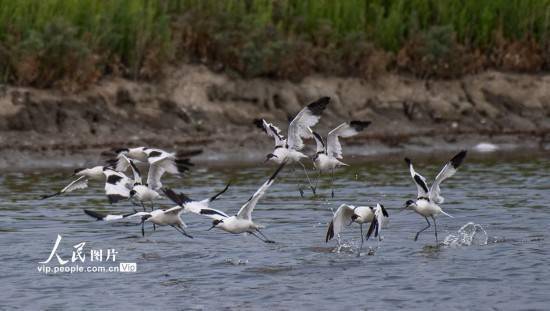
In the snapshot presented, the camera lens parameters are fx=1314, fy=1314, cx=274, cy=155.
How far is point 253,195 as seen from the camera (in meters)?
11.6

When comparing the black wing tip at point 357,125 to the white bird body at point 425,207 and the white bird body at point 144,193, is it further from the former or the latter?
the white bird body at point 144,193

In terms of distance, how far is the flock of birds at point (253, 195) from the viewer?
12.1 m

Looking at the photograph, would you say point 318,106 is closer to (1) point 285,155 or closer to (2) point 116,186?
(1) point 285,155

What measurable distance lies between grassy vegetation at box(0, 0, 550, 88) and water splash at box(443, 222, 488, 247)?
23.3ft

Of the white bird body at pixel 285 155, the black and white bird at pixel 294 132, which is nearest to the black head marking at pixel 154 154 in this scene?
the black and white bird at pixel 294 132

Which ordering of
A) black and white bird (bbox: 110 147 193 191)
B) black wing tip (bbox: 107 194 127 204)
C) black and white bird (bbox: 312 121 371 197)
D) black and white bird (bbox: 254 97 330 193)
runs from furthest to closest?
black and white bird (bbox: 312 121 371 197), black and white bird (bbox: 254 97 330 193), black and white bird (bbox: 110 147 193 191), black wing tip (bbox: 107 194 127 204)

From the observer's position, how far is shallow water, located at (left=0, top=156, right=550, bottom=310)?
10648 mm

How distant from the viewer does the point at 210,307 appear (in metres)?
10.3

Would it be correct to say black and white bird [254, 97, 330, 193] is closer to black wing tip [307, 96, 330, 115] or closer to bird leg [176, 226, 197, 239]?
black wing tip [307, 96, 330, 115]

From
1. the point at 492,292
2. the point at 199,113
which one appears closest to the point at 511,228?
the point at 492,292

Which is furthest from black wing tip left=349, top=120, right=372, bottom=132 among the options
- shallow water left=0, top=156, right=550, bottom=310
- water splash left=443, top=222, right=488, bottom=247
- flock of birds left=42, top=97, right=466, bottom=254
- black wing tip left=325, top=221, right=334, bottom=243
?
black wing tip left=325, top=221, right=334, bottom=243

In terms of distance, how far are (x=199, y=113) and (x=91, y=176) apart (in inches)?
215

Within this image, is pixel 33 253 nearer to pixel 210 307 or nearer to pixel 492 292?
pixel 210 307

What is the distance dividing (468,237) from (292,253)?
1867 millimetres
